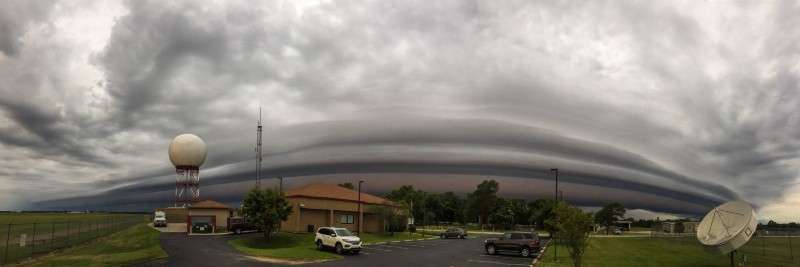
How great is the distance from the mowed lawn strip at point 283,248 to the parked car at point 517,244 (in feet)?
40.5

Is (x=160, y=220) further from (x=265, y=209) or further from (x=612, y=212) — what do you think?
(x=612, y=212)

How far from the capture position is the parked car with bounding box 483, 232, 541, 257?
37.1 m

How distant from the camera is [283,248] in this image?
134 feet

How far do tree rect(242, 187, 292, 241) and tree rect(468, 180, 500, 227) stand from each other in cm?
9111

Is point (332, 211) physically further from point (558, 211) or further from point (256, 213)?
point (558, 211)

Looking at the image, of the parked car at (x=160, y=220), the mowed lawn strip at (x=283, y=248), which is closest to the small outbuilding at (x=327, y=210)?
the mowed lawn strip at (x=283, y=248)

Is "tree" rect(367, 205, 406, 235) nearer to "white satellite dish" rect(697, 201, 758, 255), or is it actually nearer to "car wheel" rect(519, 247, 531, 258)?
"car wheel" rect(519, 247, 531, 258)

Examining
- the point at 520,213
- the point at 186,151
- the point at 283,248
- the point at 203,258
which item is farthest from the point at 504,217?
the point at 203,258

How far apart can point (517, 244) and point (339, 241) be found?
13.2 m

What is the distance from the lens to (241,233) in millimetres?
54531

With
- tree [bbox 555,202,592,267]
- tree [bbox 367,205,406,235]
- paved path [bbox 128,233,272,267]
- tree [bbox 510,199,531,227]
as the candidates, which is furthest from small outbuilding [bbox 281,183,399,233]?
tree [bbox 510,199,531,227]

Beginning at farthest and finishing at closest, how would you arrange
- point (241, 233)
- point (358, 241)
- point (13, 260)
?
point (241, 233)
point (358, 241)
point (13, 260)

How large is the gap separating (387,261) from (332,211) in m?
28.9

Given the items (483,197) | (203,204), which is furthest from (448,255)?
(483,197)
